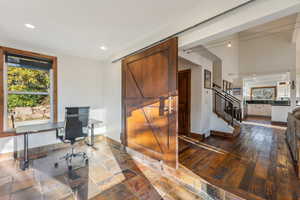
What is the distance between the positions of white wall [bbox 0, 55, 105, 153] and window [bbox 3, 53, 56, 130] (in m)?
0.25

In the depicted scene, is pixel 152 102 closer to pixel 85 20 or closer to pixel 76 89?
pixel 85 20

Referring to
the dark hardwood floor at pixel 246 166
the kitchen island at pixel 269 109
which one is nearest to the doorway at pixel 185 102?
the dark hardwood floor at pixel 246 166

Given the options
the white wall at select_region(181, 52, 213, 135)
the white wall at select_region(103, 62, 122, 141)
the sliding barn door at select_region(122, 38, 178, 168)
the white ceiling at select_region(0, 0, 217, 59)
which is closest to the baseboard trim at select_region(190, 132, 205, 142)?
the white wall at select_region(181, 52, 213, 135)

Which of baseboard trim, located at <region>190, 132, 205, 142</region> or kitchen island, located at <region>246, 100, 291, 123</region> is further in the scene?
kitchen island, located at <region>246, 100, 291, 123</region>

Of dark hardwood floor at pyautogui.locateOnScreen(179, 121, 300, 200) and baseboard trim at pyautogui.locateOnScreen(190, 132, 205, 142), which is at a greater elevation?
baseboard trim at pyautogui.locateOnScreen(190, 132, 205, 142)

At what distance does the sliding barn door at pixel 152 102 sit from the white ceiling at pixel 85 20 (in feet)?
1.37

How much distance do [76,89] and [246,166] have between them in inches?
175

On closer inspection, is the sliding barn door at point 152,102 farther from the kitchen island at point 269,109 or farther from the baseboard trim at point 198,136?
the kitchen island at point 269,109

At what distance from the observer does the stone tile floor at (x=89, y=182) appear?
1.72 meters

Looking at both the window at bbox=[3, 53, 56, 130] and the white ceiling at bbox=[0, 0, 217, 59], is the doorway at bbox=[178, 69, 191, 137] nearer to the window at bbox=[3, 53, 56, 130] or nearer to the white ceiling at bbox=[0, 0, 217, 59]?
the white ceiling at bbox=[0, 0, 217, 59]

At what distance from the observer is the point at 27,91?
3156mm

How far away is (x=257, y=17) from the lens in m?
1.42

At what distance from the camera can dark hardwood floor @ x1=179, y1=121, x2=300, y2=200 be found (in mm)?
1737


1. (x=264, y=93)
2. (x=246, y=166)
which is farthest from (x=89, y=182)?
(x=264, y=93)
